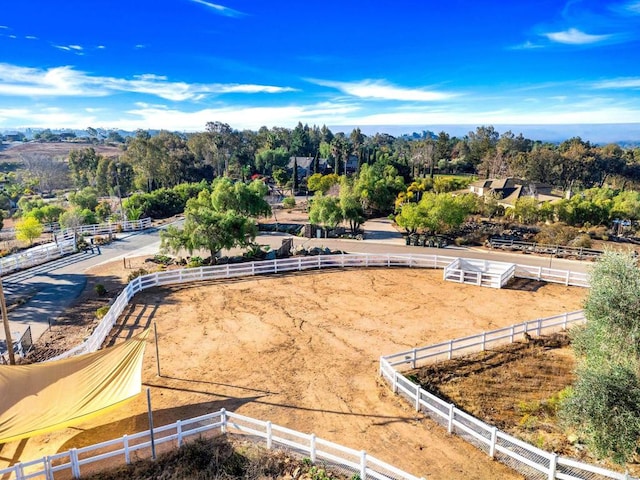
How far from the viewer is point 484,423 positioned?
11812 millimetres

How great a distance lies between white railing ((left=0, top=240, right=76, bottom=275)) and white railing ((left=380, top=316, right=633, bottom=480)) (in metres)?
23.3

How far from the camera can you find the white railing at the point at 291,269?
71.4 ft

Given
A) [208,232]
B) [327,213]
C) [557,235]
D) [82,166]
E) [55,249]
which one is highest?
[82,166]

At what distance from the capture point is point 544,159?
7569cm

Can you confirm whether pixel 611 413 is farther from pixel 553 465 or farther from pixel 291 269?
pixel 291 269

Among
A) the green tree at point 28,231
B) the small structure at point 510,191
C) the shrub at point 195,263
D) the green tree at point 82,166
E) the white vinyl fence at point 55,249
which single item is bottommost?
the shrub at point 195,263

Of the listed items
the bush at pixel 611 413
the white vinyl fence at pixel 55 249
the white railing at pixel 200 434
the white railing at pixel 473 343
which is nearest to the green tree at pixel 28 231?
the white vinyl fence at pixel 55 249

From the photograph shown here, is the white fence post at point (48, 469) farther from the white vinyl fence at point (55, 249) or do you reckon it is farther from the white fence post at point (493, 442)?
the white vinyl fence at point (55, 249)

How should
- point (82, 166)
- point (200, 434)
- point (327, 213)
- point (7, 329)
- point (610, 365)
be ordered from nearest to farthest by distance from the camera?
point (200, 434)
point (610, 365)
point (7, 329)
point (327, 213)
point (82, 166)

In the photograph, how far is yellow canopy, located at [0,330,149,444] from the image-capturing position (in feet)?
30.8

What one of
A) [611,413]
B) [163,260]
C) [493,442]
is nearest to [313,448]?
[493,442]

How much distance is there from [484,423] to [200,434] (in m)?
7.62

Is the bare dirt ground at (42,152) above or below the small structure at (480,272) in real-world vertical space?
above

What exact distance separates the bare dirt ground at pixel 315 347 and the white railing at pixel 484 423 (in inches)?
12.1
